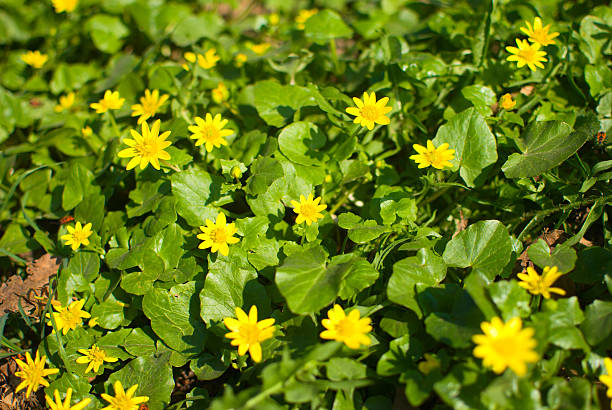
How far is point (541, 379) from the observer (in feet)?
5.78

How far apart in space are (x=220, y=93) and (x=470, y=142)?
1.76 m

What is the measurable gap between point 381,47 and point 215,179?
1584 millimetres

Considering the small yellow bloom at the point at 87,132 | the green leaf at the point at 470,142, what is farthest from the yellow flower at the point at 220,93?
the green leaf at the point at 470,142

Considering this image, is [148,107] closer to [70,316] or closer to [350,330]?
[70,316]

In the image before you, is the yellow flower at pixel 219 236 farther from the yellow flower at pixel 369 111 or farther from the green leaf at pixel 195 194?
the yellow flower at pixel 369 111

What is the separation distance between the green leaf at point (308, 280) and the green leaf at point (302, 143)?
72cm

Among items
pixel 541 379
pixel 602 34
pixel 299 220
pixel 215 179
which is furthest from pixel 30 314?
pixel 602 34

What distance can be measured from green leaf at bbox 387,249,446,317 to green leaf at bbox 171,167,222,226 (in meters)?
1.12

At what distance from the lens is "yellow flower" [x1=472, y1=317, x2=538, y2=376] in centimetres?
156

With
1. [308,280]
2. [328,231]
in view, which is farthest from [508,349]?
[328,231]

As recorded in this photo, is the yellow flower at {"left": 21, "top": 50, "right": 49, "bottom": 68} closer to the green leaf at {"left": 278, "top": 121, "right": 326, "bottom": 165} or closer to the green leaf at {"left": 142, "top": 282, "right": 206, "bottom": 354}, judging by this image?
the green leaf at {"left": 278, "top": 121, "right": 326, "bottom": 165}

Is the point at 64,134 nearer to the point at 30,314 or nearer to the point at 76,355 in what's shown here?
the point at 30,314

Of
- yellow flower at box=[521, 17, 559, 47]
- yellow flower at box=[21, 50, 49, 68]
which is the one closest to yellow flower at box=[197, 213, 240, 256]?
yellow flower at box=[521, 17, 559, 47]

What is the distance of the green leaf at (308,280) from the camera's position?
6.39ft
